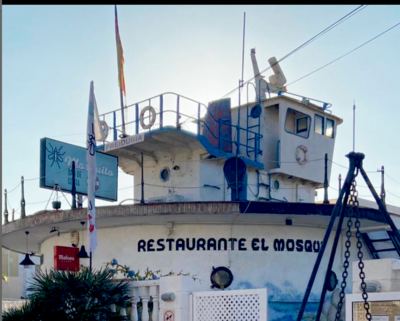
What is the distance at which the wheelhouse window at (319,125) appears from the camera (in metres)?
21.8

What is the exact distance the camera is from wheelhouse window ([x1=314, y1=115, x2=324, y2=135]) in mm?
21812

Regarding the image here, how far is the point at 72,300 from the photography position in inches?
552

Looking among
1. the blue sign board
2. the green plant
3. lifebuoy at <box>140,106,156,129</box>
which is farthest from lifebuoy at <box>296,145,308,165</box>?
the green plant

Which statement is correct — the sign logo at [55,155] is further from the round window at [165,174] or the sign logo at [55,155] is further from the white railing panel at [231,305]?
the white railing panel at [231,305]

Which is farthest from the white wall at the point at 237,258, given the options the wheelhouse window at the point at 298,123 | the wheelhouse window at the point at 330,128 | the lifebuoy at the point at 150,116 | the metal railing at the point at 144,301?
the wheelhouse window at the point at 330,128

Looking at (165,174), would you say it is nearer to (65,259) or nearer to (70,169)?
(70,169)


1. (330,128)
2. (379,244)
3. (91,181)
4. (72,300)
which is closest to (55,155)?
(91,181)

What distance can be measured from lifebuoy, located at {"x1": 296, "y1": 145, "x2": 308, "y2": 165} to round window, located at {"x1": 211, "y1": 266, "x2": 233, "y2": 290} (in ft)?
16.0

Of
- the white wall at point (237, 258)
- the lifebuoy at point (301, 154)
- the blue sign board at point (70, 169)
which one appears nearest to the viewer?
the white wall at point (237, 258)

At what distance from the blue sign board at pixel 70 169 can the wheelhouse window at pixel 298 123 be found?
18.2 ft

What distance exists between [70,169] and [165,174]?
110 inches

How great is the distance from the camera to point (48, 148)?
19.7 m

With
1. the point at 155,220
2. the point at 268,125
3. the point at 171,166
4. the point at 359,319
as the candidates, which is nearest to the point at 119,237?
the point at 155,220

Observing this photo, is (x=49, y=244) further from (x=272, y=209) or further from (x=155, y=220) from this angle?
(x=272, y=209)
